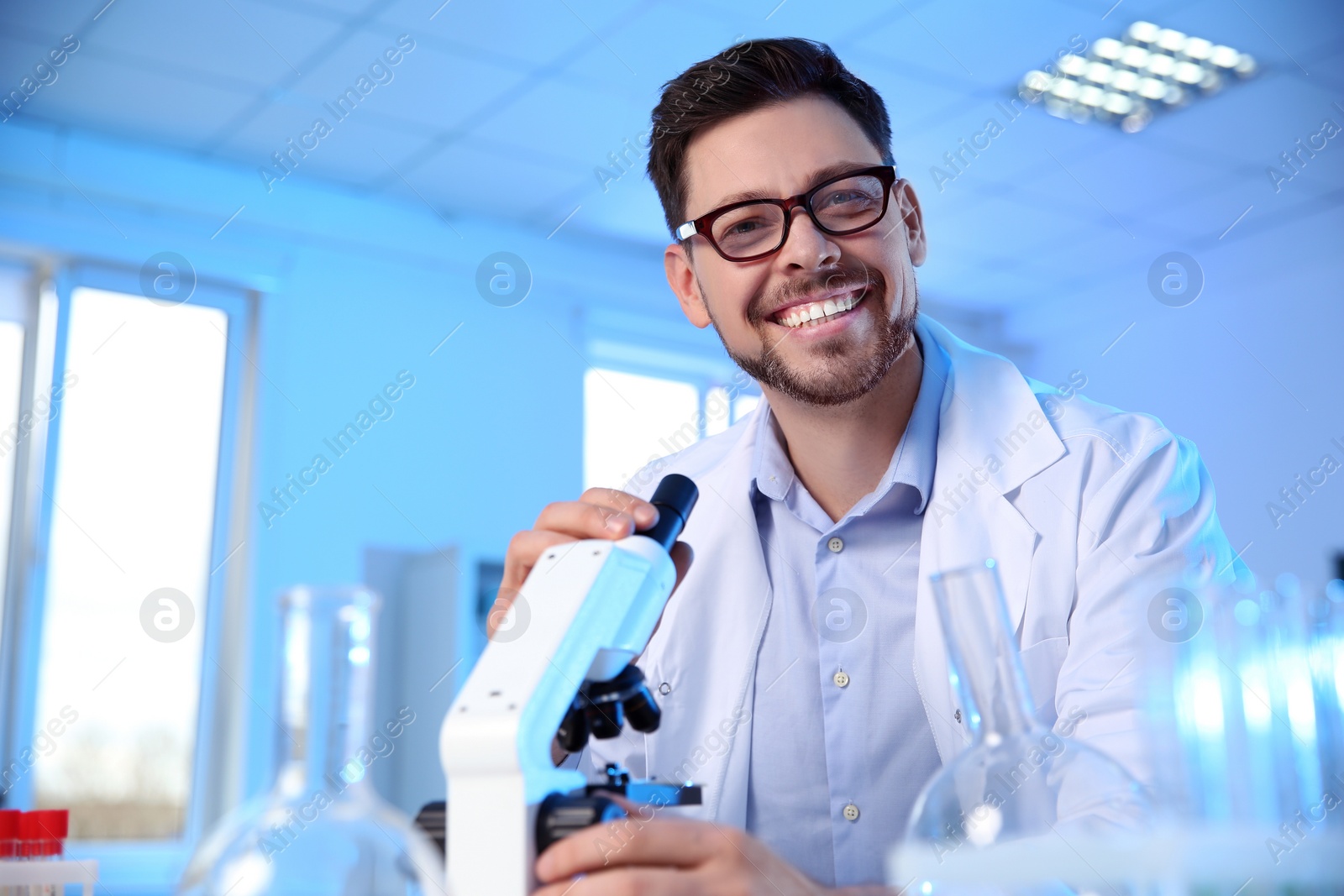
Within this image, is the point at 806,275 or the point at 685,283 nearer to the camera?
the point at 806,275

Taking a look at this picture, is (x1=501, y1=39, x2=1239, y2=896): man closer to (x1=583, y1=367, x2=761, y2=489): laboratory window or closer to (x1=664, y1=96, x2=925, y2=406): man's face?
(x1=664, y1=96, x2=925, y2=406): man's face

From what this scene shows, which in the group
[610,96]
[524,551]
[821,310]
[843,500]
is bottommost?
[524,551]

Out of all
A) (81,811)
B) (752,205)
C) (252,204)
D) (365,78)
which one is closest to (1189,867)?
(752,205)

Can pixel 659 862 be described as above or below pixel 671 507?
below

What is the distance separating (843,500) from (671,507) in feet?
2.99

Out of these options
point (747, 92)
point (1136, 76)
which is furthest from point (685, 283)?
point (1136, 76)

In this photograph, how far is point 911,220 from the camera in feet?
6.74

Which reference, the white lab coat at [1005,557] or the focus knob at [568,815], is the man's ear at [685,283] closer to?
the white lab coat at [1005,557]

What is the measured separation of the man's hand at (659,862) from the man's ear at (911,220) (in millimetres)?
1339

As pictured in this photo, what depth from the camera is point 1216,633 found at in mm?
557

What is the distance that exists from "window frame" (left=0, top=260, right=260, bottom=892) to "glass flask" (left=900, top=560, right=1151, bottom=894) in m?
4.35

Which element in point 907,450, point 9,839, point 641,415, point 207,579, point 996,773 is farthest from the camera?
point 641,415

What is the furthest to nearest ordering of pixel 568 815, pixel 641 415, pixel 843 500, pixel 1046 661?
1. pixel 641 415
2. pixel 843 500
3. pixel 1046 661
4. pixel 568 815

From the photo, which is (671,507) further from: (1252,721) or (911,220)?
(911,220)
